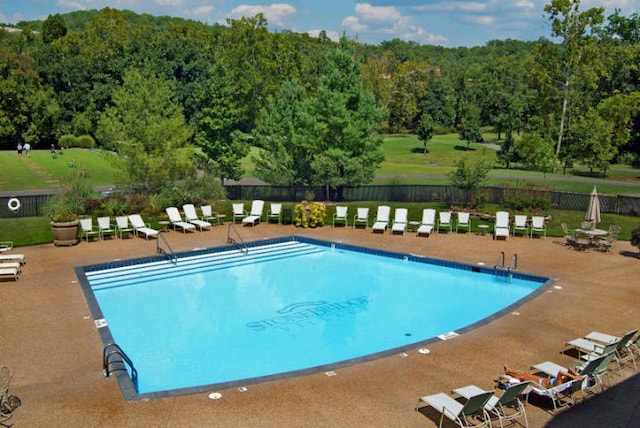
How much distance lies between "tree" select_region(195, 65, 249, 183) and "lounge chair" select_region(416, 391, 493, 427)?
93.3 feet

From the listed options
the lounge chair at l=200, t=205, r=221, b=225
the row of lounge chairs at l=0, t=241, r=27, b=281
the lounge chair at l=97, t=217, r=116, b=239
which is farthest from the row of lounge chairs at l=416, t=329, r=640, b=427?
the lounge chair at l=200, t=205, r=221, b=225

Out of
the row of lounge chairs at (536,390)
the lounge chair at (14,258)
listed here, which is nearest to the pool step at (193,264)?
the lounge chair at (14,258)

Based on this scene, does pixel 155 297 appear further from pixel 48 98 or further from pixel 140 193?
pixel 48 98

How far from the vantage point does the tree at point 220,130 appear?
34438 mm

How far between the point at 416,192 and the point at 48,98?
50781 mm

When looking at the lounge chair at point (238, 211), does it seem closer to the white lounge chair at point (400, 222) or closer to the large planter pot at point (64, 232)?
the white lounge chair at point (400, 222)

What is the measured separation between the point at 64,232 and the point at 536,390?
14485 millimetres

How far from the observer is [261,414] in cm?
769

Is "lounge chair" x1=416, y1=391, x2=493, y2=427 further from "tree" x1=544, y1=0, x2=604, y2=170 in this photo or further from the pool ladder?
"tree" x1=544, y1=0, x2=604, y2=170

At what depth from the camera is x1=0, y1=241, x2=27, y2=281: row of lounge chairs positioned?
1386 cm

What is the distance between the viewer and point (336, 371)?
920 cm

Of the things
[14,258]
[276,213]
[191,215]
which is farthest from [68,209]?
[276,213]

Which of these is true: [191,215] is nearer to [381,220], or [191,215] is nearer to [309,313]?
[381,220]

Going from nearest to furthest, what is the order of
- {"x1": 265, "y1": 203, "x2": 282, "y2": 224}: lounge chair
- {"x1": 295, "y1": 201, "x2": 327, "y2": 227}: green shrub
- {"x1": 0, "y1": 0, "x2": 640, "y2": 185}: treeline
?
{"x1": 295, "y1": 201, "x2": 327, "y2": 227}: green shrub, {"x1": 265, "y1": 203, "x2": 282, "y2": 224}: lounge chair, {"x1": 0, "y1": 0, "x2": 640, "y2": 185}: treeline
